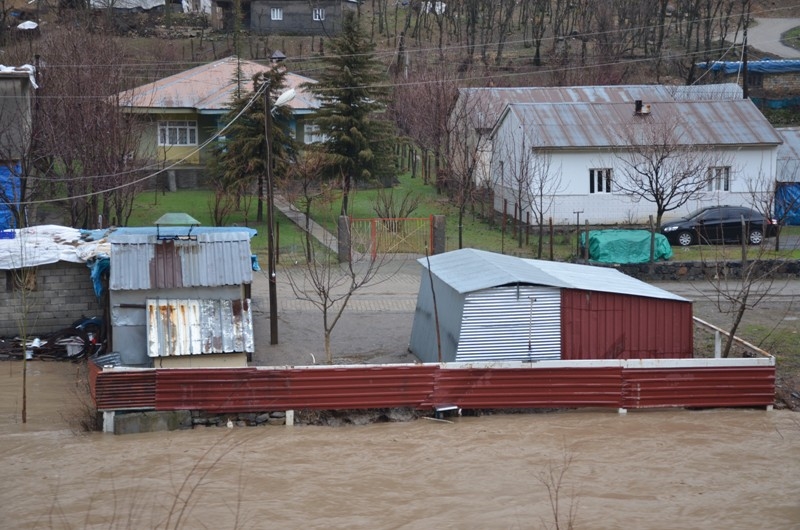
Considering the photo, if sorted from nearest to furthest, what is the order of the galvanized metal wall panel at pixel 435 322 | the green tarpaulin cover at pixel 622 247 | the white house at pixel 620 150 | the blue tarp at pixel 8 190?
1. the galvanized metal wall panel at pixel 435 322
2. the green tarpaulin cover at pixel 622 247
3. the blue tarp at pixel 8 190
4. the white house at pixel 620 150

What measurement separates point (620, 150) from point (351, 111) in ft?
32.6

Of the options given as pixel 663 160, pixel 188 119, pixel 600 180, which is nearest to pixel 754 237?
pixel 663 160

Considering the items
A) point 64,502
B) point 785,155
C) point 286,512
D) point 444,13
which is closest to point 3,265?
point 64,502

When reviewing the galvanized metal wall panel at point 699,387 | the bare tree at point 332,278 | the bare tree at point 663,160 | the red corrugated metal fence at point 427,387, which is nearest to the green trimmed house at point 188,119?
the bare tree at point 332,278

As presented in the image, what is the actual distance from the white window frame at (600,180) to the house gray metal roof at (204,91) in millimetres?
12702

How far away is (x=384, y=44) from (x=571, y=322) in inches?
2057

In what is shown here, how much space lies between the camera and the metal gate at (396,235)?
30281 mm

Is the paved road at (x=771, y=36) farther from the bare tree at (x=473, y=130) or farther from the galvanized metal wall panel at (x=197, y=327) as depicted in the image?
the galvanized metal wall panel at (x=197, y=327)

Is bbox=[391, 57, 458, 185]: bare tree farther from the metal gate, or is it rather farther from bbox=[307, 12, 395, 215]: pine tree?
the metal gate

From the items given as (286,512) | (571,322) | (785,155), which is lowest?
(286,512)

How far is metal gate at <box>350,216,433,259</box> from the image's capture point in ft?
99.3

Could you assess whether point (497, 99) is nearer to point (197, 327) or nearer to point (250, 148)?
point (250, 148)

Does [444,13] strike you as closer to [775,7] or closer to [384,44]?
[384,44]

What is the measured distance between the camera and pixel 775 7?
78.3m
